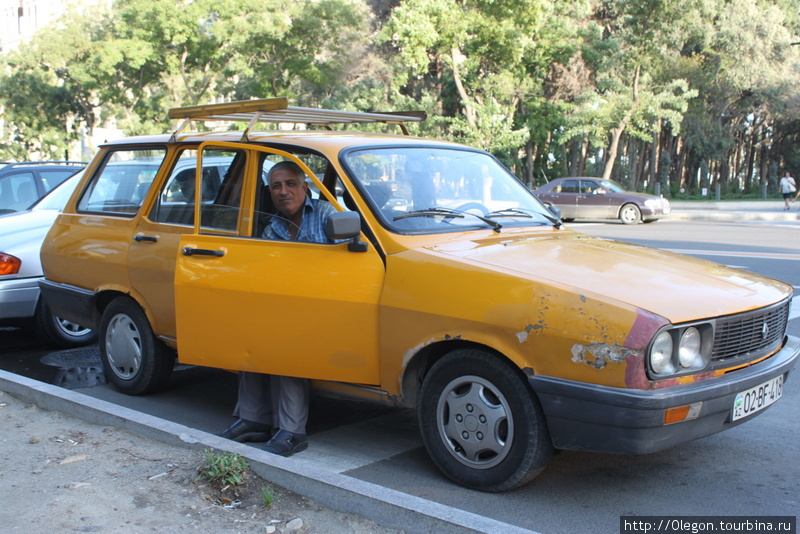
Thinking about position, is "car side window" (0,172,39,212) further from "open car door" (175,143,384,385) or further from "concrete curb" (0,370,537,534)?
"open car door" (175,143,384,385)

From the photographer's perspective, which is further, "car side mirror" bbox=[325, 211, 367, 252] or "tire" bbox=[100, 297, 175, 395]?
"tire" bbox=[100, 297, 175, 395]

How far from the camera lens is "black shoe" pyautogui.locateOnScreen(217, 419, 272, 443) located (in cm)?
451

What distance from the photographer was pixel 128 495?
3633mm

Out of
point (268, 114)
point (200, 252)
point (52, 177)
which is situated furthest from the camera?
point (52, 177)

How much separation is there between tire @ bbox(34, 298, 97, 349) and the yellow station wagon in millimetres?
1977

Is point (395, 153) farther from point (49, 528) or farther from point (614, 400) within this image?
point (49, 528)

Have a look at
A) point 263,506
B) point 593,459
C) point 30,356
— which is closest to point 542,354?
point 593,459

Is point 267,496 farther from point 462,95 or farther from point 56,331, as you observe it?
point 462,95

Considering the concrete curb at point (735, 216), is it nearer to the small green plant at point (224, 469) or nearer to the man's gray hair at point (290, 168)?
the man's gray hair at point (290, 168)

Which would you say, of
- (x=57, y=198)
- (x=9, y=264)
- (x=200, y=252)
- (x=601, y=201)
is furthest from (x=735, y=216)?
(x=200, y=252)

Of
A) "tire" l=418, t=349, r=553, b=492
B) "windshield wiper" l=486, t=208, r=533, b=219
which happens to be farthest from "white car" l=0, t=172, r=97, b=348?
"tire" l=418, t=349, r=553, b=492

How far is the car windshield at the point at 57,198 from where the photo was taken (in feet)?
25.8

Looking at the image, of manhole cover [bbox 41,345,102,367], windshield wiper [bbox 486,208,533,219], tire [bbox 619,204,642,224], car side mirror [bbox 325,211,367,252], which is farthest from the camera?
tire [bbox 619,204,642,224]

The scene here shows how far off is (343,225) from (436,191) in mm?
803
